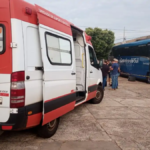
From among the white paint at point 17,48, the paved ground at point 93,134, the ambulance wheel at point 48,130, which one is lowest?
the paved ground at point 93,134

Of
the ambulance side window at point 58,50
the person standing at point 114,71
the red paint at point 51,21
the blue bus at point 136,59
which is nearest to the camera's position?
the red paint at point 51,21

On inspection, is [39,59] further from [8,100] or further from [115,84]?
[115,84]

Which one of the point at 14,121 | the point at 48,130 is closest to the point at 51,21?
the point at 14,121

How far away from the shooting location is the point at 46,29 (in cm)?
358

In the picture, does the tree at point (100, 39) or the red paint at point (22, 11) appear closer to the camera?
the red paint at point (22, 11)

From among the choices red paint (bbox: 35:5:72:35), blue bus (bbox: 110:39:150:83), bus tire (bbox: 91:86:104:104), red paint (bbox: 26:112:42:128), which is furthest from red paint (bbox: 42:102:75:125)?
blue bus (bbox: 110:39:150:83)

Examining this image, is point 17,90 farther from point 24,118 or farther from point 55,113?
point 55,113

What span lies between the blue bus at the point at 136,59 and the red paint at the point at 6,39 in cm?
1256

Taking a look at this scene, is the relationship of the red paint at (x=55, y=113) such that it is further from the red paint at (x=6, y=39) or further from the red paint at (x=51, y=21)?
the red paint at (x=51, y=21)

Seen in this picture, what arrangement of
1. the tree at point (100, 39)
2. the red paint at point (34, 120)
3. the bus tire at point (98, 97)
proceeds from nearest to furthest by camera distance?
the red paint at point (34, 120) < the bus tire at point (98, 97) < the tree at point (100, 39)

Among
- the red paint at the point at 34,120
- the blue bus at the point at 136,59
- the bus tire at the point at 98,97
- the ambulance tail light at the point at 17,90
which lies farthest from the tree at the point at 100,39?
the ambulance tail light at the point at 17,90

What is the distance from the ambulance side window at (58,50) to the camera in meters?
3.71

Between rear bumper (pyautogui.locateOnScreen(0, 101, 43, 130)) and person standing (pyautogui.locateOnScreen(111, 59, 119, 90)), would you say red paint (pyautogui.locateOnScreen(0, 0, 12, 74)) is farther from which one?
person standing (pyautogui.locateOnScreen(111, 59, 119, 90))

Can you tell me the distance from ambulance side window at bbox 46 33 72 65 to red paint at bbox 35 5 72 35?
0.21 meters
